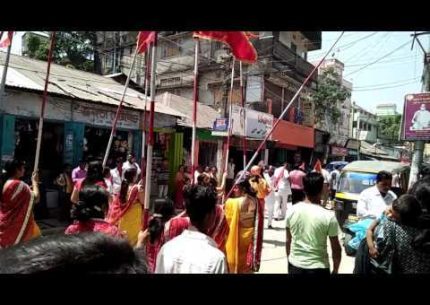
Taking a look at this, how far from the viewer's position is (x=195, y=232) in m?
2.34

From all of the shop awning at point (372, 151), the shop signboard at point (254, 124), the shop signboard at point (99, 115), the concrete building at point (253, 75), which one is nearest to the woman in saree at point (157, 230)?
the shop signboard at point (99, 115)

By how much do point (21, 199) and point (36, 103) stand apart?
588 centimetres

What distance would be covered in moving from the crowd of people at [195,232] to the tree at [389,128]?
46.6 metres

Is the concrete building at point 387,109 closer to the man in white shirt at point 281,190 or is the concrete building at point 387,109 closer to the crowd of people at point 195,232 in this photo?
the man in white shirt at point 281,190

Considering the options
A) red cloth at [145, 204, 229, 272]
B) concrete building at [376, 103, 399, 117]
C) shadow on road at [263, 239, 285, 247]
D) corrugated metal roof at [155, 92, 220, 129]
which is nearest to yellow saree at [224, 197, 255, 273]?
red cloth at [145, 204, 229, 272]

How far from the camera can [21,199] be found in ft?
13.4

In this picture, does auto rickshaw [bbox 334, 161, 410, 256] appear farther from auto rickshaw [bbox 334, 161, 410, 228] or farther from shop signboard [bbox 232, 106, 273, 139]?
Result: shop signboard [bbox 232, 106, 273, 139]

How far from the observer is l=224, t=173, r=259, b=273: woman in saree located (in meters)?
4.83

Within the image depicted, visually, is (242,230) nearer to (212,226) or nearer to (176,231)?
(212,226)

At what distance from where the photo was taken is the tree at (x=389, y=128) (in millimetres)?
48188

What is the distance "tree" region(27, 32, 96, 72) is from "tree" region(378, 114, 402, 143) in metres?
35.7

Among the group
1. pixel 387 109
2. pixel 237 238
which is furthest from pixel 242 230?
pixel 387 109

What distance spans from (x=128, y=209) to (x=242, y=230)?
1358mm
